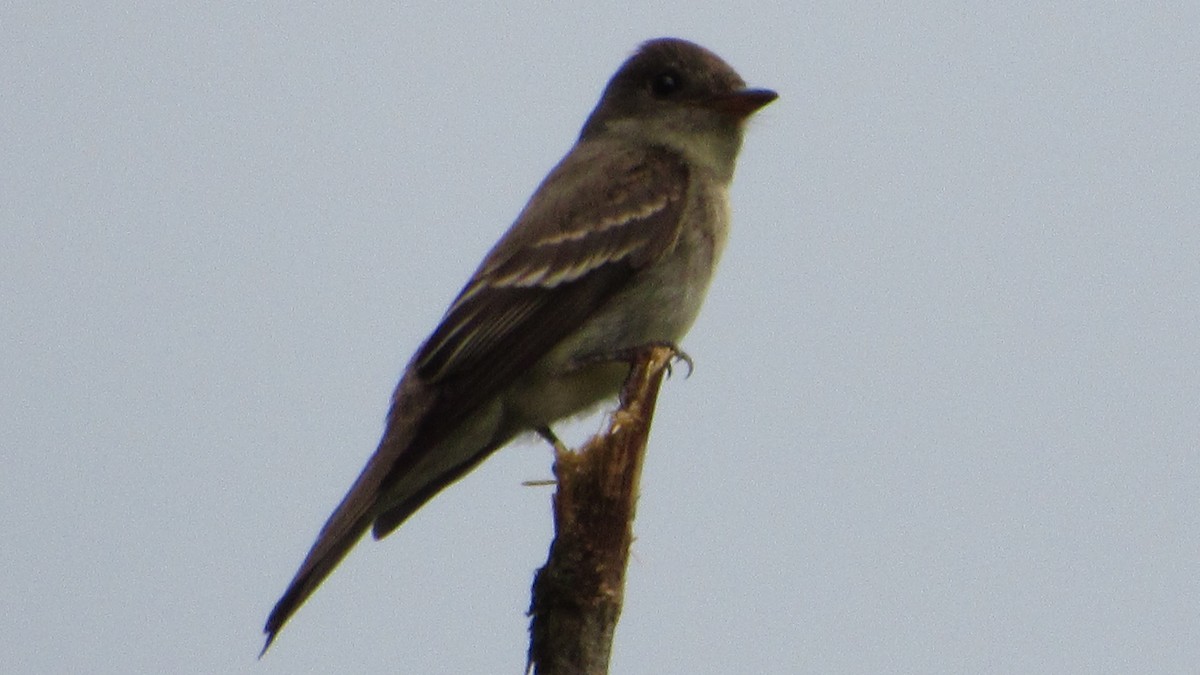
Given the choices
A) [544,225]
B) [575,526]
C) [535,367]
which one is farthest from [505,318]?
[575,526]

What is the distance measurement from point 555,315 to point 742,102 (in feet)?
5.85

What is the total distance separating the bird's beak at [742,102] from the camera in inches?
328

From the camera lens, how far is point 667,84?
8.74 m

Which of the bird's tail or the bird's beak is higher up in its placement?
the bird's beak

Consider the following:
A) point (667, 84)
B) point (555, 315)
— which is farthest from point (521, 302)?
point (667, 84)

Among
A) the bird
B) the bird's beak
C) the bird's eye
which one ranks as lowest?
the bird

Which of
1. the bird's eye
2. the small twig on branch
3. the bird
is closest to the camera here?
the small twig on branch

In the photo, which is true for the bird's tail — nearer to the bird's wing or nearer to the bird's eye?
the bird's wing

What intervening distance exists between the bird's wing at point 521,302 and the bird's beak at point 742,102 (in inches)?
15.5

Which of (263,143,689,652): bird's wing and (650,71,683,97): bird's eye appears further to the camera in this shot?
(650,71,683,97): bird's eye

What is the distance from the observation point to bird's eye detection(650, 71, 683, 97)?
872 cm

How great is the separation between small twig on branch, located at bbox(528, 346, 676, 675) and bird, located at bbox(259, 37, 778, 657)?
1.66 meters

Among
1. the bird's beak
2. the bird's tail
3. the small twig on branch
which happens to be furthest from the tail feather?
the bird's beak

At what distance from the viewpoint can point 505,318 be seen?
728 cm
